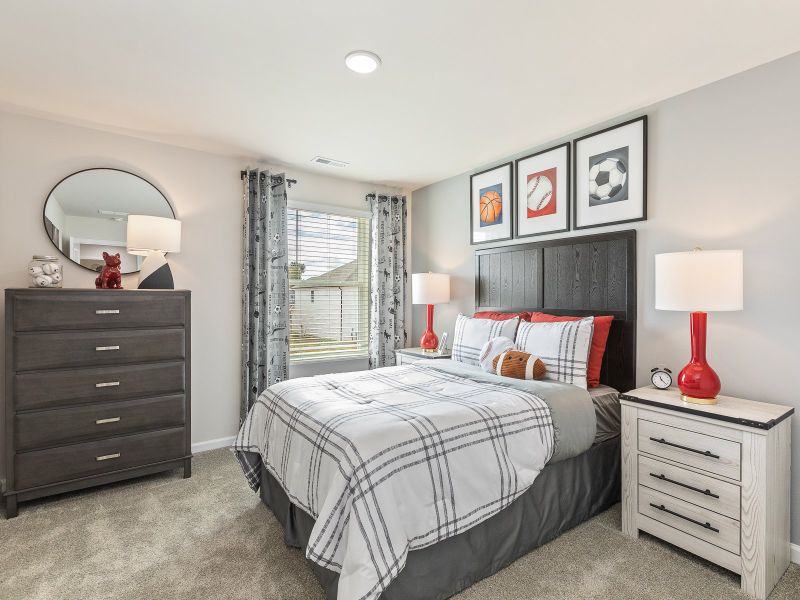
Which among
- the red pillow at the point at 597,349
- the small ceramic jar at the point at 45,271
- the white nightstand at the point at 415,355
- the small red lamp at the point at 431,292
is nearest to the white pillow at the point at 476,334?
the white nightstand at the point at 415,355

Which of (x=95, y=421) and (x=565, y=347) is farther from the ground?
(x=565, y=347)

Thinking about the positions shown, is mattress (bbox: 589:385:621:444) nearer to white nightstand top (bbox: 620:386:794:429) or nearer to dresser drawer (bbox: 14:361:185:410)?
white nightstand top (bbox: 620:386:794:429)

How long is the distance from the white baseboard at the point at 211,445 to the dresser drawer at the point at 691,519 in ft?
10.3

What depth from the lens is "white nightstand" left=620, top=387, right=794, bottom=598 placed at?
182 cm

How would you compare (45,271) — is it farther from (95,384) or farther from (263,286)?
(263,286)

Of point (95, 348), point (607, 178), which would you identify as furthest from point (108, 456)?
point (607, 178)

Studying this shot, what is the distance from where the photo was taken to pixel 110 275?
2.88m

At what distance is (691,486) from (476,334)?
1591 mm

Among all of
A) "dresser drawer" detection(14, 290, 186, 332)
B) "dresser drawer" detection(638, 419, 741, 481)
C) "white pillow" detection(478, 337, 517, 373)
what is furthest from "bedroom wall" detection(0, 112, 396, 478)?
"dresser drawer" detection(638, 419, 741, 481)

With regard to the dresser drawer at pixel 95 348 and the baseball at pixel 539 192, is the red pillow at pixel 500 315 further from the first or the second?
the dresser drawer at pixel 95 348

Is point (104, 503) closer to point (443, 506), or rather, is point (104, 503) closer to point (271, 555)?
point (271, 555)

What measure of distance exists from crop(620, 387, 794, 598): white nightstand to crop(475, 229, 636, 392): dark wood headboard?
561mm

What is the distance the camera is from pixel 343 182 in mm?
4328

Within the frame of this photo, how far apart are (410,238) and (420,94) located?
2.35m
